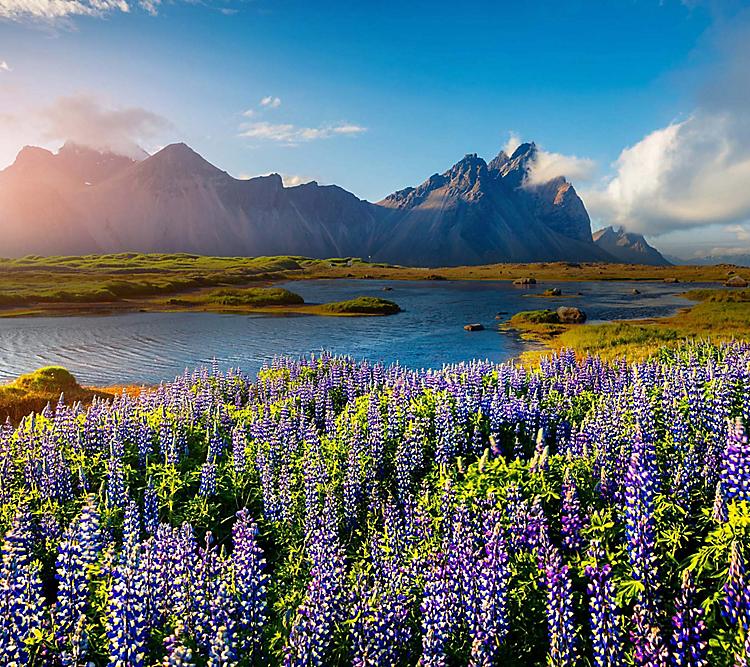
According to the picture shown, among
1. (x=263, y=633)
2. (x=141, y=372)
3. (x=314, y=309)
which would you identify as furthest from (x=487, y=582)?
(x=314, y=309)

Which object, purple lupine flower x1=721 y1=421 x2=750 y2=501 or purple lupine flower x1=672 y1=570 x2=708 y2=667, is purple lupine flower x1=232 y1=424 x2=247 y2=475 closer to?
purple lupine flower x1=672 y1=570 x2=708 y2=667

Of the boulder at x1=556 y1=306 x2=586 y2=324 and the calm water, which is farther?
the boulder at x1=556 y1=306 x2=586 y2=324

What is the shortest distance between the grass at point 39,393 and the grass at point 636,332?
25.0m

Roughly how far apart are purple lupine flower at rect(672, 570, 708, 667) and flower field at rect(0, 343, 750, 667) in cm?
3

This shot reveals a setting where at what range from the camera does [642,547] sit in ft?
18.2

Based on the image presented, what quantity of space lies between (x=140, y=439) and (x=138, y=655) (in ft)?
25.1

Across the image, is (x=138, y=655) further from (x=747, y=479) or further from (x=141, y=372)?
(x=141, y=372)

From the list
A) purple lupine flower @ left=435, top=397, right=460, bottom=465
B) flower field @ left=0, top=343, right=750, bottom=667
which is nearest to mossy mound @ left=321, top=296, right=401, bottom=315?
flower field @ left=0, top=343, right=750, bottom=667

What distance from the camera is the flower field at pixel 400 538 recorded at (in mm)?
4988

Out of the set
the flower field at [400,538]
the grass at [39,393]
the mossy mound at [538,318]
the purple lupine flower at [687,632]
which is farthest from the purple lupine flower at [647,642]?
the mossy mound at [538,318]

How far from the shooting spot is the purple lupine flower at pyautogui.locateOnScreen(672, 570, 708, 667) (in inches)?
177

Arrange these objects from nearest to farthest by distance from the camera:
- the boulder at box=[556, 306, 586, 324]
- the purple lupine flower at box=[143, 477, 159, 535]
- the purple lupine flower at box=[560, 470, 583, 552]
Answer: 1. the purple lupine flower at box=[560, 470, 583, 552]
2. the purple lupine flower at box=[143, 477, 159, 535]
3. the boulder at box=[556, 306, 586, 324]

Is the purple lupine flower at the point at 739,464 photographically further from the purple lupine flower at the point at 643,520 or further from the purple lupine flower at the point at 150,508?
the purple lupine flower at the point at 150,508

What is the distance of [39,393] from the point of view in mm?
23641
